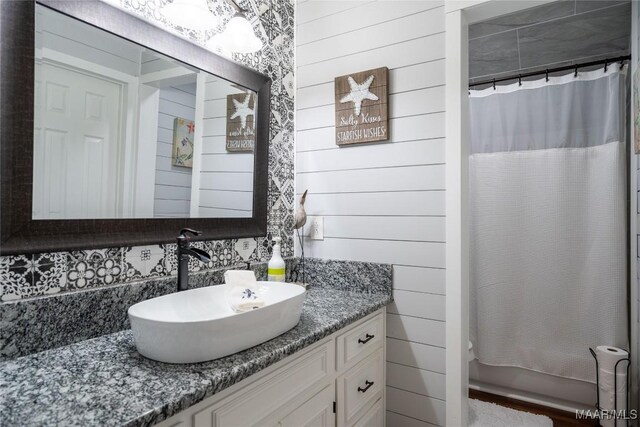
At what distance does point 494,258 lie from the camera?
2.49 meters

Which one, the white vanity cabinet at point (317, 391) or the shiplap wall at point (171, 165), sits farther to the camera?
the shiplap wall at point (171, 165)

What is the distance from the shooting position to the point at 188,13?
4.07ft

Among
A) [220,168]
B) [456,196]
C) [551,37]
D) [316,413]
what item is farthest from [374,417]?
[551,37]

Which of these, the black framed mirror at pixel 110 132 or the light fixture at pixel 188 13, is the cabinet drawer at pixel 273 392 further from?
the light fixture at pixel 188 13

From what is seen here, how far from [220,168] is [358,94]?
29.2 inches

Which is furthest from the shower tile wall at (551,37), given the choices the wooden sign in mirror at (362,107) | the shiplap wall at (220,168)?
the shiplap wall at (220,168)

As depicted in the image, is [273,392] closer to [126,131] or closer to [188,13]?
[126,131]

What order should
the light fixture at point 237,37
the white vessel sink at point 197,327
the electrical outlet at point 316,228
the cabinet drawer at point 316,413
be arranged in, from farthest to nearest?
the electrical outlet at point 316,228, the light fixture at point 237,37, the cabinet drawer at point 316,413, the white vessel sink at point 197,327

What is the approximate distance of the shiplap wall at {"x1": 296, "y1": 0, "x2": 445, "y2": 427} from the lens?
1.55m

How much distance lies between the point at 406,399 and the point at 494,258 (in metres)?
1.32

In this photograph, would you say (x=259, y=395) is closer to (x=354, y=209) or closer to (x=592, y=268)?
(x=354, y=209)

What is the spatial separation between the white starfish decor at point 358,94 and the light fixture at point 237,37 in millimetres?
492

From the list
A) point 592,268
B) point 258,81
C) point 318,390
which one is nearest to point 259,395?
point 318,390

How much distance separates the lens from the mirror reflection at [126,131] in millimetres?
975
